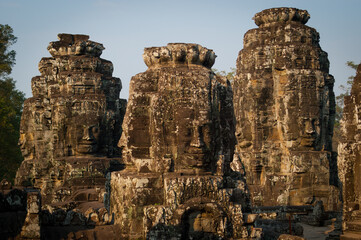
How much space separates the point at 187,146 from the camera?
988 cm

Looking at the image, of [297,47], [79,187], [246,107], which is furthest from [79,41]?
[297,47]

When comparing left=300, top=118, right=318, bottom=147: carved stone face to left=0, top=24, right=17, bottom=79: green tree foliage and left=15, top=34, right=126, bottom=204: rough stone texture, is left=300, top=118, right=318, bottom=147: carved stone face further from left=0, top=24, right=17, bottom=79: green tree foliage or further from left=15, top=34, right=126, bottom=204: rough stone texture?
left=0, top=24, right=17, bottom=79: green tree foliage

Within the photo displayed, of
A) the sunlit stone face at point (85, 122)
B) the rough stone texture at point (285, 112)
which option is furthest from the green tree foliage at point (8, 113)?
the rough stone texture at point (285, 112)

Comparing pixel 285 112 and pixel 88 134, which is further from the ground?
pixel 285 112

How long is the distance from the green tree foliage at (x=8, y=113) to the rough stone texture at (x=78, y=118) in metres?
7.32

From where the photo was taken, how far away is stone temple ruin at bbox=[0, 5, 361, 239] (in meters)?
9.44

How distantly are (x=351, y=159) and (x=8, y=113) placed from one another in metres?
18.8

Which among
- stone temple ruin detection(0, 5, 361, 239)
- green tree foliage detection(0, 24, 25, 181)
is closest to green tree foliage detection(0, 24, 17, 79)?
green tree foliage detection(0, 24, 25, 181)

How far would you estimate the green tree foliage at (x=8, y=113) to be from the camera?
25453 mm

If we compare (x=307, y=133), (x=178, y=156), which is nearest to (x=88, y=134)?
(x=307, y=133)

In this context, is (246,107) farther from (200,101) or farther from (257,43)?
(200,101)

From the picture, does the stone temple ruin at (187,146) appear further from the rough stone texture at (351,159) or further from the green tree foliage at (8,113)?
the green tree foliage at (8,113)

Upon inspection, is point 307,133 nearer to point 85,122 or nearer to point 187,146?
point 85,122

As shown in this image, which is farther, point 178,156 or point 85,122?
point 85,122
